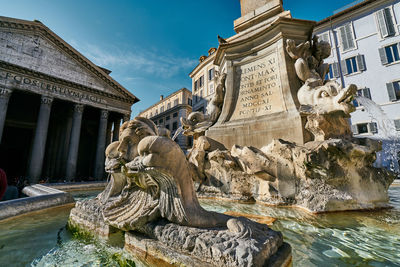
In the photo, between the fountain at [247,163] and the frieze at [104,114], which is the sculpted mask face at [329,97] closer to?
the fountain at [247,163]

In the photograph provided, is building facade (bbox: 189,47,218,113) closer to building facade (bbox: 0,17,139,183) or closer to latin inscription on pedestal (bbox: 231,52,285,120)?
building facade (bbox: 0,17,139,183)

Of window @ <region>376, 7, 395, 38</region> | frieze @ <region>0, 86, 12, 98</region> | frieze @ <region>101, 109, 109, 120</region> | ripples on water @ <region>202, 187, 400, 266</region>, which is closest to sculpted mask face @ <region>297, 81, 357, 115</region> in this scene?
ripples on water @ <region>202, 187, 400, 266</region>

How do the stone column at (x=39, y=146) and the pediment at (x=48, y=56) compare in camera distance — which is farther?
the pediment at (x=48, y=56)

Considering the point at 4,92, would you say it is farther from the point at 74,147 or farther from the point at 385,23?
the point at 385,23

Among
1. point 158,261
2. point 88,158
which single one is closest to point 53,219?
point 158,261

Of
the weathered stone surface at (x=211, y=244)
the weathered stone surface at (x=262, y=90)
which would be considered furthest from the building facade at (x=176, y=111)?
the weathered stone surface at (x=211, y=244)

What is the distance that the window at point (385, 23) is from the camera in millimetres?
16156

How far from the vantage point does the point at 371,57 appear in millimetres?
16969

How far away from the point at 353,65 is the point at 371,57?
1.34 meters

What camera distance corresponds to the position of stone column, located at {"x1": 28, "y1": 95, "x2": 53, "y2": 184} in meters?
13.6

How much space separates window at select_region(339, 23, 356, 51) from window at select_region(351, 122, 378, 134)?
7825 millimetres

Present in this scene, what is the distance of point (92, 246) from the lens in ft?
6.18

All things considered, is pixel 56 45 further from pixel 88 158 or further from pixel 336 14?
pixel 336 14

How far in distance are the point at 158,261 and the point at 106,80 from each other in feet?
69.7
